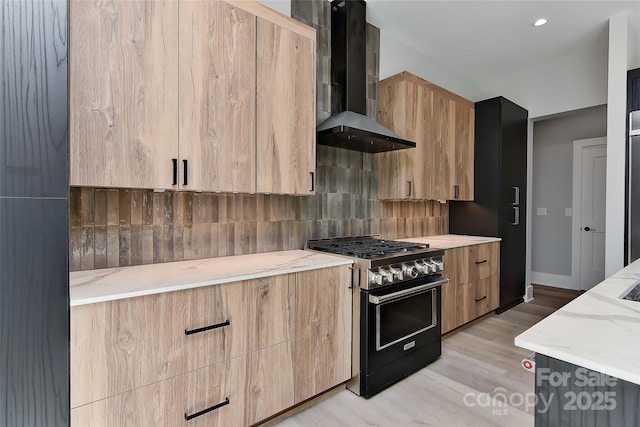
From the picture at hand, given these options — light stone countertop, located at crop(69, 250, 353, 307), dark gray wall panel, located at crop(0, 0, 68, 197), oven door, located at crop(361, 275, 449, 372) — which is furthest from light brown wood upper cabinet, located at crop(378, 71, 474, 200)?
dark gray wall panel, located at crop(0, 0, 68, 197)

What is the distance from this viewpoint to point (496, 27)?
3064 millimetres

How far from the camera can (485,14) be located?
285 centimetres

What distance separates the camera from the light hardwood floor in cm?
182

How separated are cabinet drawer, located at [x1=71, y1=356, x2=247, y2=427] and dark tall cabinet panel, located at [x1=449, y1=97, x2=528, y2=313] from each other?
3142 mm

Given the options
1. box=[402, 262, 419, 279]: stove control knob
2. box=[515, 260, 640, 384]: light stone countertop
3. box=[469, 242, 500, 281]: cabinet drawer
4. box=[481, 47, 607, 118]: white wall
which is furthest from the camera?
box=[481, 47, 607, 118]: white wall

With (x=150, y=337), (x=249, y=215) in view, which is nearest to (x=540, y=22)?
(x=249, y=215)

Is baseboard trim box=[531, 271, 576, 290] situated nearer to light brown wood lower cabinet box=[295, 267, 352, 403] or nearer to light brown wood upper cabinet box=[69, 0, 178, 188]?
light brown wood lower cabinet box=[295, 267, 352, 403]

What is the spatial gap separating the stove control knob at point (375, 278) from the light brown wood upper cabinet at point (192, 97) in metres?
0.71

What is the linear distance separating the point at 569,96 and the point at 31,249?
484 centimetres

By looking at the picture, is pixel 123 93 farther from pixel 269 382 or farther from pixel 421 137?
pixel 421 137

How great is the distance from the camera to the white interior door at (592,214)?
441 centimetres

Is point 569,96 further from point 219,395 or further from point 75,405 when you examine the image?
point 75,405

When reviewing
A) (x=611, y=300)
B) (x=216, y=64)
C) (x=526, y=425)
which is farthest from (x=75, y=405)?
(x=526, y=425)

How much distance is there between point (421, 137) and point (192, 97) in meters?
2.15
